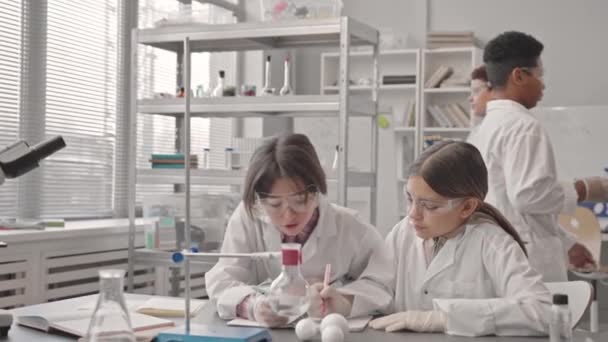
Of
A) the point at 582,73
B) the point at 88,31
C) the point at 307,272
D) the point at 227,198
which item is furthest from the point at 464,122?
the point at 307,272

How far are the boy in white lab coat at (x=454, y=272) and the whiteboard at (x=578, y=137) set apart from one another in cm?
369

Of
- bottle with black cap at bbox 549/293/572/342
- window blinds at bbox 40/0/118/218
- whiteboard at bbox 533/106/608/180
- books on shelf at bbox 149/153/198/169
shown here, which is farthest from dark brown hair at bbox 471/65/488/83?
whiteboard at bbox 533/106/608/180

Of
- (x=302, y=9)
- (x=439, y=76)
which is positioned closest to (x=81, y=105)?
(x=302, y=9)

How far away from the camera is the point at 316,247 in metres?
2.17

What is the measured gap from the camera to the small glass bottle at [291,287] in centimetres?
152

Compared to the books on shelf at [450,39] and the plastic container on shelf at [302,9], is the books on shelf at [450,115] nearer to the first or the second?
the books on shelf at [450,39]

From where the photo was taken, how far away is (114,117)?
14.7 feet

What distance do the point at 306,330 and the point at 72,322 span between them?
0.57 metres

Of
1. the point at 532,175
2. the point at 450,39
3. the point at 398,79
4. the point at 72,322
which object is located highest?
the point at 450,39

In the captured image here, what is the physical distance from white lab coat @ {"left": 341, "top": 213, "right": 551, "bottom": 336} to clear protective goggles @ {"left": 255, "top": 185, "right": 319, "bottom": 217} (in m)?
0.24

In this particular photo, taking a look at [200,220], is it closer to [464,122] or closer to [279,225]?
[279,225]

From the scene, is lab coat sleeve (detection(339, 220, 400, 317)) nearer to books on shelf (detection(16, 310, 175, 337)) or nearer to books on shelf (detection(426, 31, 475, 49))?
books on shelf (detection(16, 310, 175, 337))

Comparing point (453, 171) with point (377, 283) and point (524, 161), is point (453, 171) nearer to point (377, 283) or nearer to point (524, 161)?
point (377, 283)

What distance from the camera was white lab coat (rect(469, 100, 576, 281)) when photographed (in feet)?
8.21
